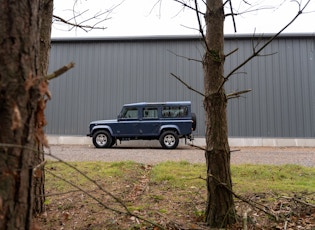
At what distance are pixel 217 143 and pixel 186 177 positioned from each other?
2.44 metres

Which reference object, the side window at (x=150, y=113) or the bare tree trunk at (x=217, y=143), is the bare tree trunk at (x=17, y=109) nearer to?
the bare tree trunk at (x=217, y=143)

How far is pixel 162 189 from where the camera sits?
443cm

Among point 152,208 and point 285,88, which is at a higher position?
point 285,88

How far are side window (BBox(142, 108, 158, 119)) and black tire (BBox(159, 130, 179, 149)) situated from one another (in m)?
0.90

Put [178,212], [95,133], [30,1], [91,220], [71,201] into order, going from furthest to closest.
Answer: [95,133] < [71,201] < [178,212] < [91,220] < [30,1]

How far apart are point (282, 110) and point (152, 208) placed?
13323 millimetres

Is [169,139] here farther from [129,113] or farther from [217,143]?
[217,143]

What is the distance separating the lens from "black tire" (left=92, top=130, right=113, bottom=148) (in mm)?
12867

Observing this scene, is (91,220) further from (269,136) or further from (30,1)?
(269,136)

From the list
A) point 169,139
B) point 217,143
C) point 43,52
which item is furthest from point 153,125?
point 217,143

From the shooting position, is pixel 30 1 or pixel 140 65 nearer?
pixel 30 1

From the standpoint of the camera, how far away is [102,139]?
42.6 ft

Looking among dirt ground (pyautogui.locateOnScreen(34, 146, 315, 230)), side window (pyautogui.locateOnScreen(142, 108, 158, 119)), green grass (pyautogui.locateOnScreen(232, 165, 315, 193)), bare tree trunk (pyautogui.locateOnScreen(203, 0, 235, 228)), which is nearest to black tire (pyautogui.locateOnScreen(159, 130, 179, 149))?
side window (pyautogui.locateOnScreen(142, 108, 158, 119))

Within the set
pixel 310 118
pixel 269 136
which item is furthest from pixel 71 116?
pixel 310 118
